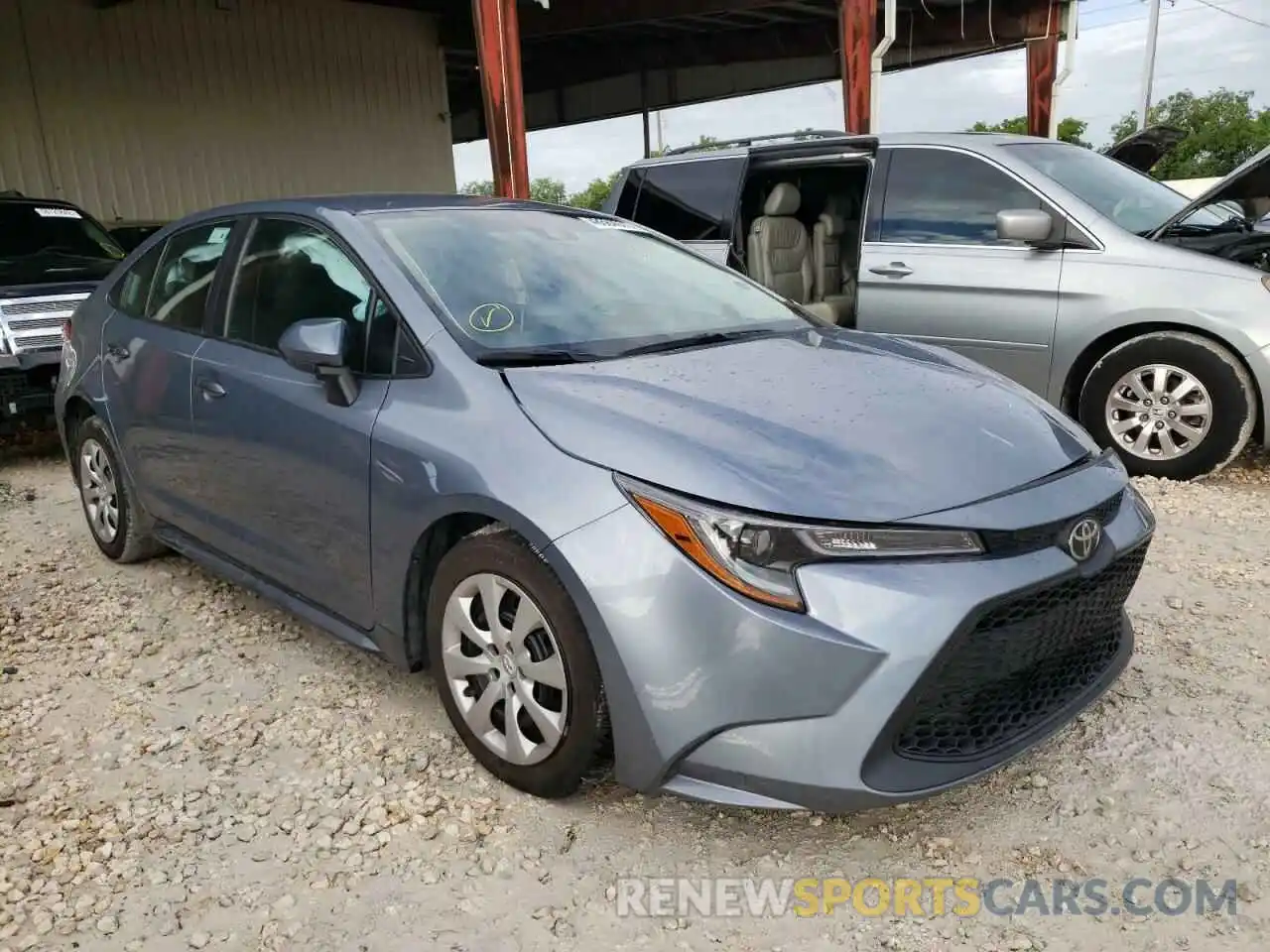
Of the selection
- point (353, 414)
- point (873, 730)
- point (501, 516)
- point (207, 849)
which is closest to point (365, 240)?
point (353, 414)

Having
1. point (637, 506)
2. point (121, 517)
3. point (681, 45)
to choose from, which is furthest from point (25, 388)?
point (681, 45)

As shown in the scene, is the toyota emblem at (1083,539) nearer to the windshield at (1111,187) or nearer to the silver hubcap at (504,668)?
the silver hubcap at (504,668)

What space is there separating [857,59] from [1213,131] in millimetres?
32288

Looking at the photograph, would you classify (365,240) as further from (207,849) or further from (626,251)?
(207,849)

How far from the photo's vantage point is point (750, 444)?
217 cm

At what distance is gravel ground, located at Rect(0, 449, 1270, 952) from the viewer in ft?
6.74

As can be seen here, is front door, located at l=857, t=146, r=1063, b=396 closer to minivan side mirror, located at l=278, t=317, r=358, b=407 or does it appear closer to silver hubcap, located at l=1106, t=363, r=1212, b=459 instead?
silver hubcap, located at l=1106, t=363, r=1212, b=459

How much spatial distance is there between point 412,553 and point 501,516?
0.38m

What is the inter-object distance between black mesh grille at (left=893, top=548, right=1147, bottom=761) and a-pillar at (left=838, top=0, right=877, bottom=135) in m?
8.43

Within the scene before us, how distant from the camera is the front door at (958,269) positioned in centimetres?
502

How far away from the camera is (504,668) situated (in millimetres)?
2387

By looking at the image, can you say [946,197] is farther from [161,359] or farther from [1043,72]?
[1043,72]

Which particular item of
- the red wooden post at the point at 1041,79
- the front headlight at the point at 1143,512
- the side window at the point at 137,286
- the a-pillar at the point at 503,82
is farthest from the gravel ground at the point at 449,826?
the red wooden post at the point at 1041,79

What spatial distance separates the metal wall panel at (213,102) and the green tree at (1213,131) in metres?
23.9
